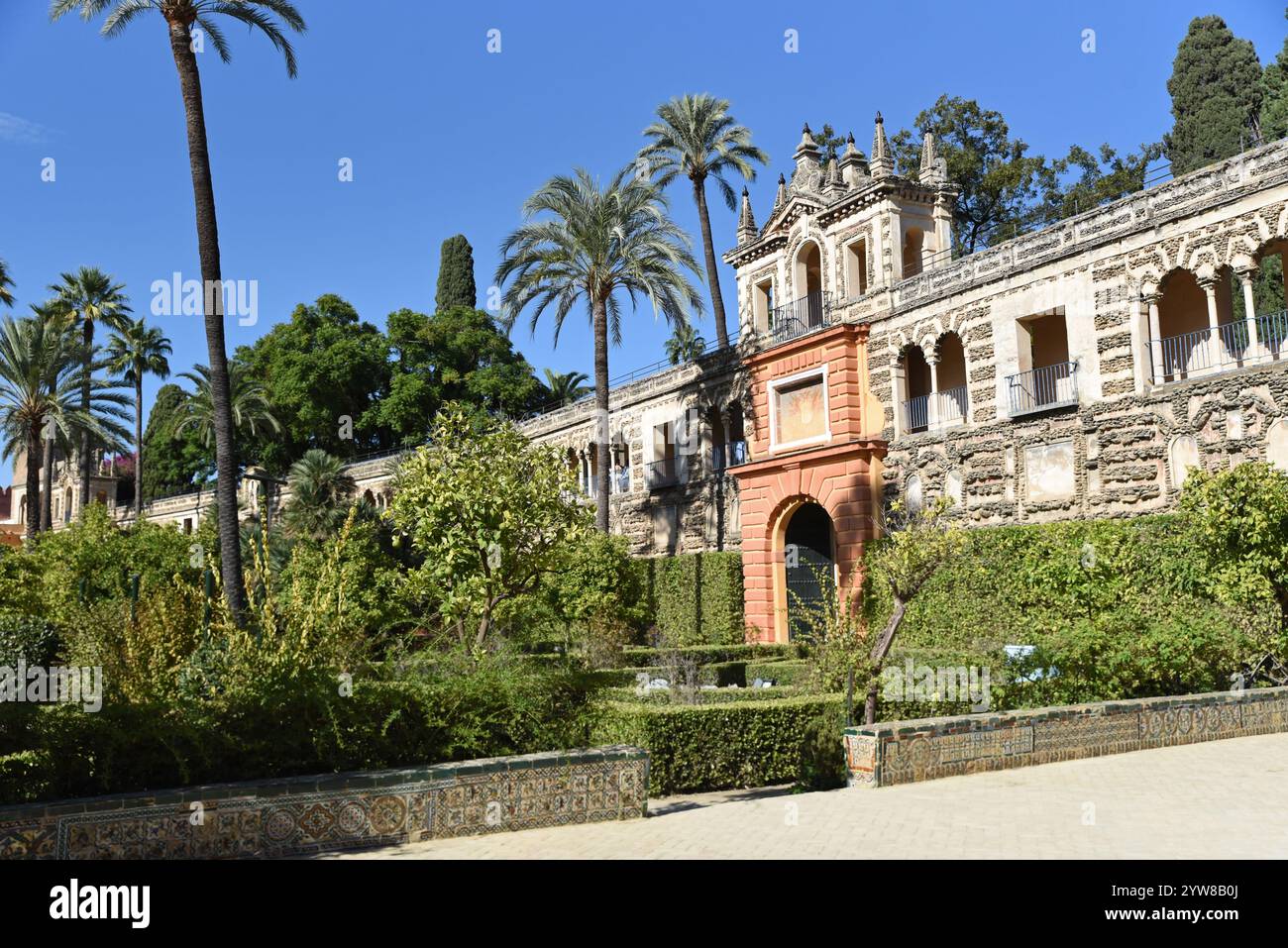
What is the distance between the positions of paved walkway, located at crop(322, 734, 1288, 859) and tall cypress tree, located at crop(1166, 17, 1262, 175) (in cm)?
3406

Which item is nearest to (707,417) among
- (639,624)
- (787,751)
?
(639,624)

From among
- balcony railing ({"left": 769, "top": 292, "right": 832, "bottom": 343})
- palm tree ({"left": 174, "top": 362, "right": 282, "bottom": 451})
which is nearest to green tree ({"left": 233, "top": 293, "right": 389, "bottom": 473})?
palm tree ({"left": 174, "top": 362, "right": 282, "bottom": 451})

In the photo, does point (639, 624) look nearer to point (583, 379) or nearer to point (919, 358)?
point (919, 358)

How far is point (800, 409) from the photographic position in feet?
97.0

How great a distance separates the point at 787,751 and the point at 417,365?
147ft

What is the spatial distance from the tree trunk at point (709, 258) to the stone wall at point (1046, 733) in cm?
2265

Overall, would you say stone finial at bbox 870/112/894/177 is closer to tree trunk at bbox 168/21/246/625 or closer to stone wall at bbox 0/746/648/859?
tree trunk at bbox 168/21/246/625

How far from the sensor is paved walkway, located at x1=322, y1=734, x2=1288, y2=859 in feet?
26.8

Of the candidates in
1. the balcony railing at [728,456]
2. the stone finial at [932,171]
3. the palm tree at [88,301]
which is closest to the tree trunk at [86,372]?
the palm tree at [88,301]

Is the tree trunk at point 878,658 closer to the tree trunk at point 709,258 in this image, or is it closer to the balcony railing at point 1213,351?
the balcony railing at point 1213,351

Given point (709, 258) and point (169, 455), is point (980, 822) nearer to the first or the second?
point (709, 258)

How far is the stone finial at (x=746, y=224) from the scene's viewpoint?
115ft

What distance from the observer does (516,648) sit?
11.6 meters

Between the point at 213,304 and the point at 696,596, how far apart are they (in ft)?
56.2
